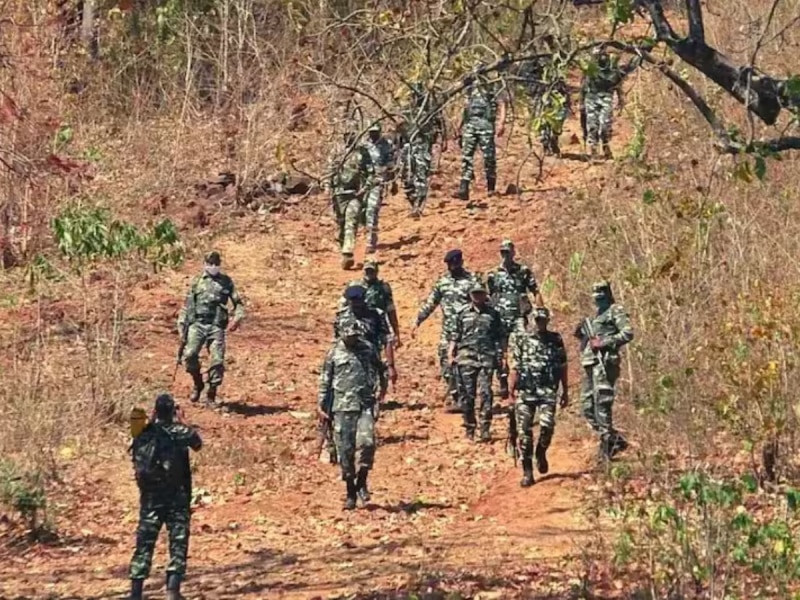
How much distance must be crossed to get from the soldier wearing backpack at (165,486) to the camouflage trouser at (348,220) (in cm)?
1075

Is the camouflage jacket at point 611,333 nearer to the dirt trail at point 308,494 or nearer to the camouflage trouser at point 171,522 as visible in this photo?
the dirt trail at point 308,494

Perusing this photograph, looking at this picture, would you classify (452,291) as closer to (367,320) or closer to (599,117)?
(367,320)

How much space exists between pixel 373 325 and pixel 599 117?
1063 centimetres

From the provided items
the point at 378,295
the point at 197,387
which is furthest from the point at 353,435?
the point at 197,387

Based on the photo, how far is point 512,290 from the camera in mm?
15297

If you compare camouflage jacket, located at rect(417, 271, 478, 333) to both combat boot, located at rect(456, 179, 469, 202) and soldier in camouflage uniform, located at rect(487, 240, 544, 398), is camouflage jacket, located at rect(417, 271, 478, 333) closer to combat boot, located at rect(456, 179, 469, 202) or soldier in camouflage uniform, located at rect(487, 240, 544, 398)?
soldier in camouflage uniform, located at rect(487, 240, 544, 398)

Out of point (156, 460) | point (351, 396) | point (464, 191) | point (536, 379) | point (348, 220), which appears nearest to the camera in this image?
point (156, 460)

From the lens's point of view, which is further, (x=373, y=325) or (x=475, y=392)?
(x=475, y=392)

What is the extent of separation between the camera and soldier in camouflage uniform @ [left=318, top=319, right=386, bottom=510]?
1245 centimetres

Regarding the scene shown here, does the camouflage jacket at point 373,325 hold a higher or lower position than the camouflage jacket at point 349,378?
higher

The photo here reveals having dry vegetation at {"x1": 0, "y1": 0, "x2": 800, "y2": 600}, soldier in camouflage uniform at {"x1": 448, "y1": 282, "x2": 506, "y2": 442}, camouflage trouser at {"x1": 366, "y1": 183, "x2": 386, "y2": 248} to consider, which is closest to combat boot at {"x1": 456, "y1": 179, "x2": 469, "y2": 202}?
dry vegetation at {"x1": 0, "y1": 0, "x2": 800, "y2": 600}

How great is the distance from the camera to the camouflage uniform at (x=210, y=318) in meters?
16.1

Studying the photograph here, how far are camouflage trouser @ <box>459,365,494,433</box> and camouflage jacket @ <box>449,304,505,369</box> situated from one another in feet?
0.23

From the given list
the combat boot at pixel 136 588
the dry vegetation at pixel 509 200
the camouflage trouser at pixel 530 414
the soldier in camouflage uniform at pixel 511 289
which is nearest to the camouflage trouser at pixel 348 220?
the dry vegetation at pixel 509 200
